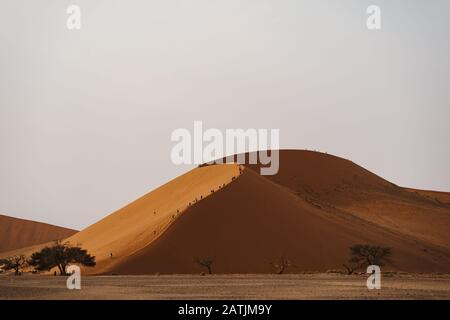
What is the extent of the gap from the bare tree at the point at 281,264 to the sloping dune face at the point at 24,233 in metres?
79.7

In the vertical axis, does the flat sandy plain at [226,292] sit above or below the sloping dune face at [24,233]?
below

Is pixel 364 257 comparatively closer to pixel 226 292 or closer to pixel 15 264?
pixel 15 264

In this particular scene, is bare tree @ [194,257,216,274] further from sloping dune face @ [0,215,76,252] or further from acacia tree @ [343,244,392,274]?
sloping dune face @ [0,215,76,252]

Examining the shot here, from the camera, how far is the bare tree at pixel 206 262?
1962 inches

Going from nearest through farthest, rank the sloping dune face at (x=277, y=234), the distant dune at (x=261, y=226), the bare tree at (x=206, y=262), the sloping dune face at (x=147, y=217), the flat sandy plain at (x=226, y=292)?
1. the flat sandy plain at (x=226, y=292)
2. the bare tree at (x=206, y=262)
3. the sloping dune face at (x=277, y=234)
4. the distant dune at (x=261, y=226)
5. the sloping dune face at (x=147, y=217)

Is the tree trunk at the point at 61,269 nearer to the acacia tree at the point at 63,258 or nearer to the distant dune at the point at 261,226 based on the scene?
the acacia tree at the point at 63,258

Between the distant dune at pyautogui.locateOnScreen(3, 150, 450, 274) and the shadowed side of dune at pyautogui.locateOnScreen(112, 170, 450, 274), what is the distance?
71 millimetres

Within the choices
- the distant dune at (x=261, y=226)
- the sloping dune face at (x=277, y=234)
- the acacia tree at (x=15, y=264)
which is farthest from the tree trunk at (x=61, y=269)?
the sloping dune face at (x=277, y=234)

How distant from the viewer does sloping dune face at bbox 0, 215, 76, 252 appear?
127625mm

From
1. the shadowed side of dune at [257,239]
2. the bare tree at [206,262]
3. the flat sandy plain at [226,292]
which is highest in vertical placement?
the shadowed side of dune at [257,239]

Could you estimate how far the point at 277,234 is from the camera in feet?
185

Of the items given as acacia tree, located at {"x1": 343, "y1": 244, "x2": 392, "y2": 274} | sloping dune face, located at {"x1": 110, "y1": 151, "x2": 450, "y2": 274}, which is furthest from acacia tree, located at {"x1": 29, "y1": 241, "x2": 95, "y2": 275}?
acacia tree, located at {"x1": 343, "y1": 244, "x2": 392, "y2": 274}

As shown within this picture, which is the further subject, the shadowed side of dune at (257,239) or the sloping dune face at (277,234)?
the sloping dune face at (277,234)
